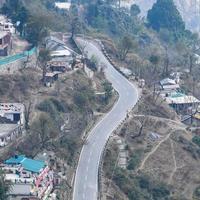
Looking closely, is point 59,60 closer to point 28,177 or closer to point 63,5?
point 28,177

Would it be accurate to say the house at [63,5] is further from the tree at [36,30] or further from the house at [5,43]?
the house at [5,43]

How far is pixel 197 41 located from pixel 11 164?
2177 inches

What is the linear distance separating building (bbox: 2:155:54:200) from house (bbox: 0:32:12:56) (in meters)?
16.5

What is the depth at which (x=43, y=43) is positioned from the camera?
61.1 m

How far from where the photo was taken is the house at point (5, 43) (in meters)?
54.9

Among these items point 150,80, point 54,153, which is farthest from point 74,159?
point 150,80

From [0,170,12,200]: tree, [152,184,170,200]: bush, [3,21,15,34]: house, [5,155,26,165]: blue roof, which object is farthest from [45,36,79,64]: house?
[0,170,12,200]: tree

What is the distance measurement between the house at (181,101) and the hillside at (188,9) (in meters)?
77.7

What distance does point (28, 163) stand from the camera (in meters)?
39.8

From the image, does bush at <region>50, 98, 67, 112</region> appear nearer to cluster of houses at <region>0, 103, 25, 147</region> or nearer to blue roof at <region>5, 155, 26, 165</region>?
cluster of houses at <region>0, 103, 25, 147</region>

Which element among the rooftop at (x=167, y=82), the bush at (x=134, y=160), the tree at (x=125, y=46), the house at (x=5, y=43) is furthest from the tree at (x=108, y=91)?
the tree at (x=125, y=46)

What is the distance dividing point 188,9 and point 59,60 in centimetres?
9106

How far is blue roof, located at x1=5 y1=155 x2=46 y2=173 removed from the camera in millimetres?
39150

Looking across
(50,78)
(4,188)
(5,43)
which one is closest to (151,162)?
(50,78)
